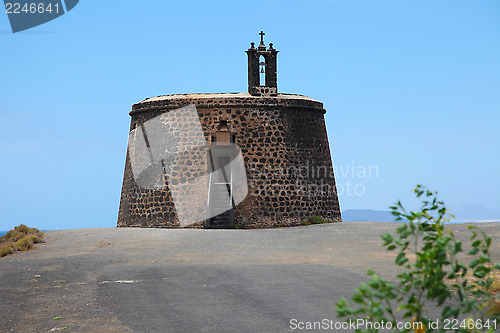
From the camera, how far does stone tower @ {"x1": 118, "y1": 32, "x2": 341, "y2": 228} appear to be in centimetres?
2222

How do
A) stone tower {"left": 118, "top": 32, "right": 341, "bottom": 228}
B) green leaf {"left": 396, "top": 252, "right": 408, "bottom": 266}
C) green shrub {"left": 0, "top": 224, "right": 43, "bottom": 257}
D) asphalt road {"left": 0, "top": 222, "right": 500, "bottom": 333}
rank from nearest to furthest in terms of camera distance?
green leaf {"left": 396, "top": 252, "right": 408, "bottom": 266} < asphalt road {"left": 0, "top": 222, "right": 500, "bottom": 333} < green shrub {"left": 0, "top": 224, "right": 43, "bottom": 257} < stone tower {"left": 118, "top": 32, "right": 341, "bottom": 228}

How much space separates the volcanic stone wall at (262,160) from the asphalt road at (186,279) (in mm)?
3728

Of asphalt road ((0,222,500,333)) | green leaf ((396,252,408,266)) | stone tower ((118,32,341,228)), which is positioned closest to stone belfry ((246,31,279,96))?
stone tower ((118,32,341,228))

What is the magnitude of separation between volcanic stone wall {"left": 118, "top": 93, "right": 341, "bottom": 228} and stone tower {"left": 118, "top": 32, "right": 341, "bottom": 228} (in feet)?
0.12

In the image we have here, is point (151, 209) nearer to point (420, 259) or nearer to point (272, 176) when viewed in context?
point (272, 176)

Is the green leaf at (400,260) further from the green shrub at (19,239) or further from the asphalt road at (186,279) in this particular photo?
the green shrub at (19,239)

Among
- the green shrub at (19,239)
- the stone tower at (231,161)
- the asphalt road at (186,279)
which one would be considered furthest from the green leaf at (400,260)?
the stone tower at (231,161)

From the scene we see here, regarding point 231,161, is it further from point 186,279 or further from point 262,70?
point 186,279

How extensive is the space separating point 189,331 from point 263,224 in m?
14.6

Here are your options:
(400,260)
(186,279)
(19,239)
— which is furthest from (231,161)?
(400,260)

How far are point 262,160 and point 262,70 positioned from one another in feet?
12.1

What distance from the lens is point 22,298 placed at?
10.3 m

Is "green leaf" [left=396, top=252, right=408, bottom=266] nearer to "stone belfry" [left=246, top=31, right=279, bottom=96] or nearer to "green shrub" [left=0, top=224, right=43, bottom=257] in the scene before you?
"green shrub" [left=0, top=224, right=43, bottom=257]

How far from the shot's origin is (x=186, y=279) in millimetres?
11141
